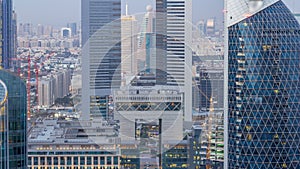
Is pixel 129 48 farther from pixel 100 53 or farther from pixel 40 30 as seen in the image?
pixel 40 30

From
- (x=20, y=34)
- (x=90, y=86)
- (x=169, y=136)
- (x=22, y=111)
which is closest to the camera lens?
(x=22, y=111)

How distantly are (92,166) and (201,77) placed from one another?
4.76 ft

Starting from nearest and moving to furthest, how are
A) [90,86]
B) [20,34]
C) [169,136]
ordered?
[169,136] < [90,86] < [20,34]

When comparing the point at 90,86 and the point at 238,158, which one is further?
the point at 90,86

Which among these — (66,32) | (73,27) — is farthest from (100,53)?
(73,27)

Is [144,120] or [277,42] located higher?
[277,42]

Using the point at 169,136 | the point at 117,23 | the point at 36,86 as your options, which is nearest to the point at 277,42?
the point at 169,136

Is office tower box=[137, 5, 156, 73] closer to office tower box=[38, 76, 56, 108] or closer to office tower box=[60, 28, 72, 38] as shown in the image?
office tower box=[60, 28, 72, 38]

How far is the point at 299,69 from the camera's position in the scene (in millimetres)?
6066

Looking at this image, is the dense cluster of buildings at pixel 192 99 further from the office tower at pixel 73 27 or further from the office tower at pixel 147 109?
the office tower at pixel 73 27

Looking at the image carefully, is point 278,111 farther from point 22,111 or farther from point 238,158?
point 22,111

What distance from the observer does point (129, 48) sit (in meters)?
5.87

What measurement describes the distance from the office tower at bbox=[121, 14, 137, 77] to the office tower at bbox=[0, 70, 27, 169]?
248 cm

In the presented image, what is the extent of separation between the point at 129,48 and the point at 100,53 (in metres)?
1.90
